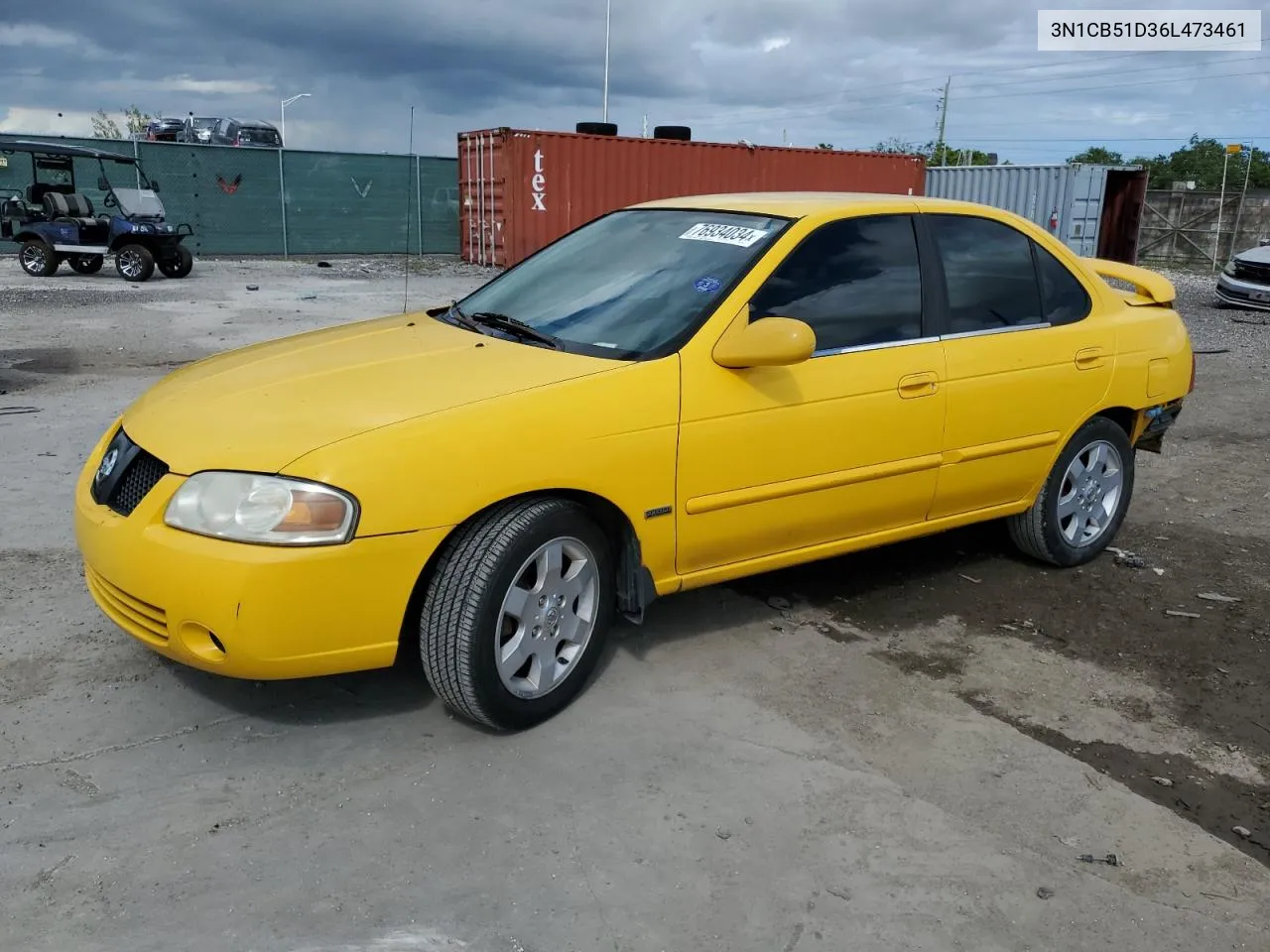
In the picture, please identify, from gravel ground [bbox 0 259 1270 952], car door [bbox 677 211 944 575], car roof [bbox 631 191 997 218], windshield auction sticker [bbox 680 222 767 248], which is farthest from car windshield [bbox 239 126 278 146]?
car door [bbox 677 211 944 575]

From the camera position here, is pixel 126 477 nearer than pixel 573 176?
Yes

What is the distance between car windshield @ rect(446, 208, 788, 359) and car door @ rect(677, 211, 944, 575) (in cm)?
17

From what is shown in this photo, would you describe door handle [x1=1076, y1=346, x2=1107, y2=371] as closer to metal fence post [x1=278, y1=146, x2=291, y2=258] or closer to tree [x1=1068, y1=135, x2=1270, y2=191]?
metal fence post [x1=278, y1=146, x2=291, y2=258]

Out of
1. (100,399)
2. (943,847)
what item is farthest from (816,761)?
(100,399)

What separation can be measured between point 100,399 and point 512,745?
6001 mm

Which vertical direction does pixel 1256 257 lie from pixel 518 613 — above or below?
above

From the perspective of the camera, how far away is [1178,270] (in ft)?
83.4

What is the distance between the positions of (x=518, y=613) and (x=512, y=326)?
116cm

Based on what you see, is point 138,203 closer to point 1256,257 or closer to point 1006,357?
point 1006,357

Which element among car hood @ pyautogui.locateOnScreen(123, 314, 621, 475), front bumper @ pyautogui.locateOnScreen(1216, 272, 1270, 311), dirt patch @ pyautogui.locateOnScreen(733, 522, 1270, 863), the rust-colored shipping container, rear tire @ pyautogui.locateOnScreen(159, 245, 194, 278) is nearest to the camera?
car hood @ pyautogui.locateOnScreen(123, 314, 621, 475)

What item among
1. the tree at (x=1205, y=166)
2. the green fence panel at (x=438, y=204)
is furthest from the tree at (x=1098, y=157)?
the green fence panel at (x=438, y=204)

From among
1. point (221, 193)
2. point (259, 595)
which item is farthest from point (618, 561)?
point (221, 193)

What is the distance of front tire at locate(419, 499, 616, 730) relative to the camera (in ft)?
10.4

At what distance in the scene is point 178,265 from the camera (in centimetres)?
1777
